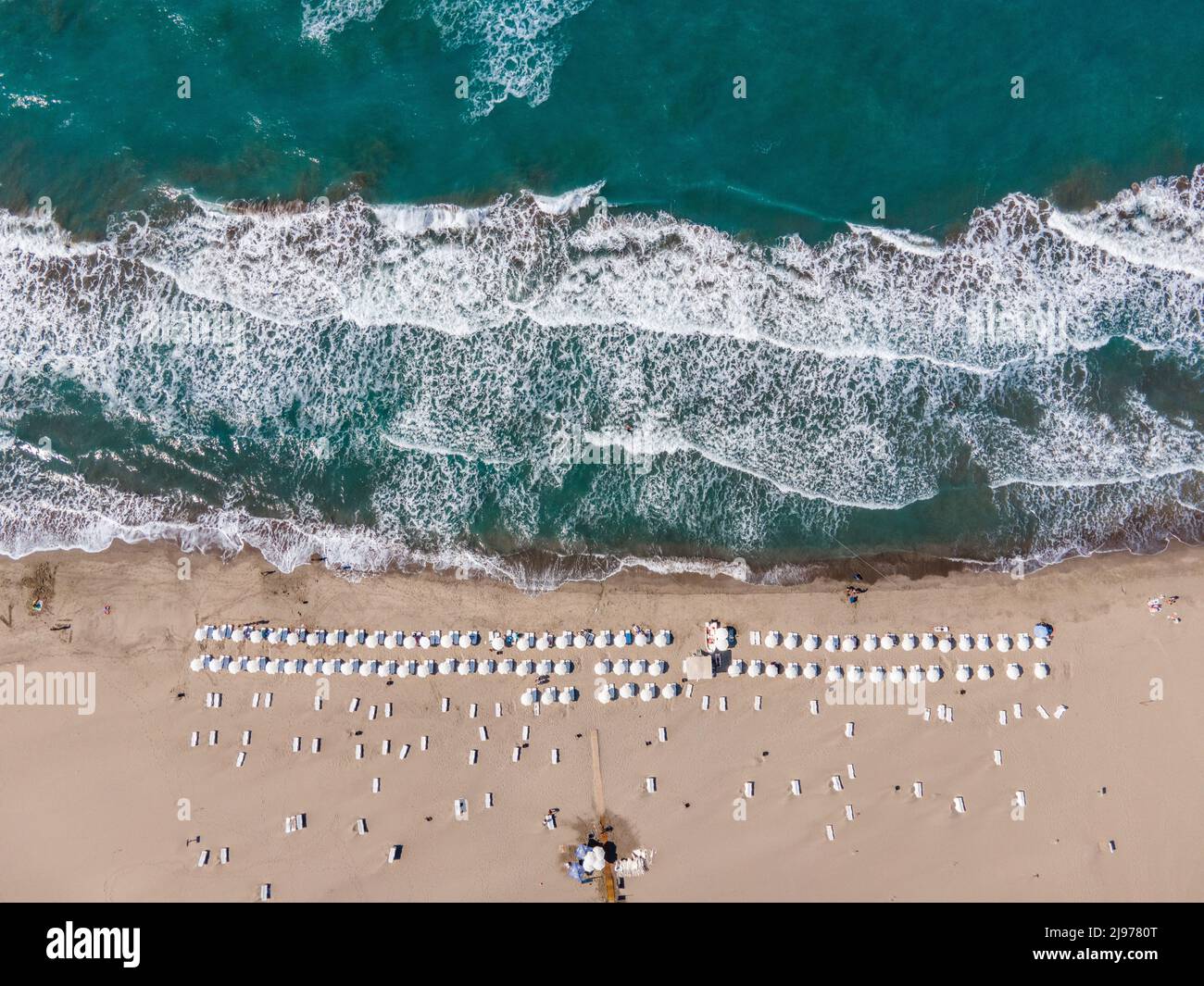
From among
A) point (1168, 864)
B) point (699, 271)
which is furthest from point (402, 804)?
point (1168, 864)

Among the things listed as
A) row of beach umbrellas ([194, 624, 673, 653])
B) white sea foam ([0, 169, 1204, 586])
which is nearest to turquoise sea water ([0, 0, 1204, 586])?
white sea foam ([0, 169, 1204, 586])

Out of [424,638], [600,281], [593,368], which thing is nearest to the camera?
[424,638]

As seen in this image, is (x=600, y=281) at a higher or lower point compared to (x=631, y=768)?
higher

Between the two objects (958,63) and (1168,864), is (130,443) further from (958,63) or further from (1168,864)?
(1168,864)

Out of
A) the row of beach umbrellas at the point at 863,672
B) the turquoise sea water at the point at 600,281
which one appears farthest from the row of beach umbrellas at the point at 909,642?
the turquoise sea water at the point at 600,281

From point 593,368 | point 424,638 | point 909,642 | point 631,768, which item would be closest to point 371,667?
point 424,638

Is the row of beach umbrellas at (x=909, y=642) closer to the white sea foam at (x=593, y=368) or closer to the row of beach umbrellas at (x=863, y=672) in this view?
the row of beach umbrellas at (x=863, y=672)

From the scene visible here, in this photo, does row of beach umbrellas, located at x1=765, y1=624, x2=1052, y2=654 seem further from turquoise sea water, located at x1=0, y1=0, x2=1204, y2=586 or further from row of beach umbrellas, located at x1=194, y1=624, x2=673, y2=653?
row of beach umbrellas, located at x1=194, y1=624, x2=673, y2=653

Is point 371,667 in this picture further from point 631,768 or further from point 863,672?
point 863,672
